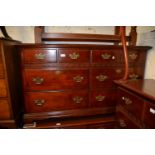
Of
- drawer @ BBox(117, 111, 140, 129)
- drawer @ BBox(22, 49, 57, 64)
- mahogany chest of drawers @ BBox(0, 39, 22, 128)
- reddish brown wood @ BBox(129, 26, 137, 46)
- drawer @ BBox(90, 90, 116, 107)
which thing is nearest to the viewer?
drawer @ BBox(117, 111, 140, 129)

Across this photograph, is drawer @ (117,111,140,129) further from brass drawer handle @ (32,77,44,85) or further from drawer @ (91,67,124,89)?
brass drawer handle @ (32,77,44,85)

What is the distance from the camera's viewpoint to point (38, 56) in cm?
122

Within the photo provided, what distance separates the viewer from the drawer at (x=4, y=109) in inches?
46.3

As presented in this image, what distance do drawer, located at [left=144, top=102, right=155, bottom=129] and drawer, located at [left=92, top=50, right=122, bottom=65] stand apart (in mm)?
698

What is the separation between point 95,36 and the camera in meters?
1.62

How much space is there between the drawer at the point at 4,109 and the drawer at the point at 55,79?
0.22 metres

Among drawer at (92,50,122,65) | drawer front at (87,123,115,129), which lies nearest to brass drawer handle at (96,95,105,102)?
drawer front at (87,123,115,129)

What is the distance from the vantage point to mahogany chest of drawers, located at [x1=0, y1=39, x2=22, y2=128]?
1.10m

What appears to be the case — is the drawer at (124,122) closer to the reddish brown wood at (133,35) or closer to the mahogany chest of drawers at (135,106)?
the mahogany chest of drawers at (135,106)

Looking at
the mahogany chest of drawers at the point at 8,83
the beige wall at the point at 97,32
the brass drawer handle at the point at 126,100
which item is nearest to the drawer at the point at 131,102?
the brass drawer handle at the point at 126,100
